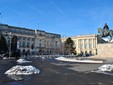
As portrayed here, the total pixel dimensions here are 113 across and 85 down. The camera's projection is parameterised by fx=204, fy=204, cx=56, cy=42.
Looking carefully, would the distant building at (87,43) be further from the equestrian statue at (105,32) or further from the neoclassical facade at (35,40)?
the equestrian statue at (105,32)

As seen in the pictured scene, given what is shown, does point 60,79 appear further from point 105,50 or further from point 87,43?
point 87,43

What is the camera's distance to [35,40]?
156 meters

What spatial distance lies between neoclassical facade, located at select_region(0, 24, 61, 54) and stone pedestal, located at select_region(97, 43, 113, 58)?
8539cm

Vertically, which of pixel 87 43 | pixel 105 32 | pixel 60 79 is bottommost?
pixel 60 79

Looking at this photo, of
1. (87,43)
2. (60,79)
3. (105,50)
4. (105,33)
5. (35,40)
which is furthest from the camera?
(35,40)

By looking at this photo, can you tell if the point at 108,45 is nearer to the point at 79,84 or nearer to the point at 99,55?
the point at 99,55

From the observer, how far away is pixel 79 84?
12195 mm

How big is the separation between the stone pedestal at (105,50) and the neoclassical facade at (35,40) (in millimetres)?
85387

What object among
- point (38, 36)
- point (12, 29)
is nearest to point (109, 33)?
point (12, 29)

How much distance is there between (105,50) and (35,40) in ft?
347

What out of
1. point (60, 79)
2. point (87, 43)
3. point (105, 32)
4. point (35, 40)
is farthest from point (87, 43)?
point (60, 79)

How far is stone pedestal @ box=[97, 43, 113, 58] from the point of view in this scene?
5378 cm

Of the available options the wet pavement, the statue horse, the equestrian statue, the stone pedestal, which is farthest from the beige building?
the wet pavement

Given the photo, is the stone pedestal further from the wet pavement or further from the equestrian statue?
the wet pavement
